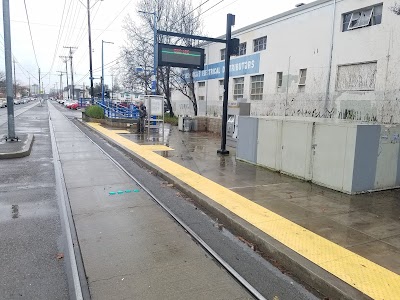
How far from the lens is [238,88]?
23.3 meters

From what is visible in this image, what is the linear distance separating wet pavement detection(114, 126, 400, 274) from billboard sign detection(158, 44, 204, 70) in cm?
422

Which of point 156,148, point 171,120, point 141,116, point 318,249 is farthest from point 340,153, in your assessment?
point 171,120

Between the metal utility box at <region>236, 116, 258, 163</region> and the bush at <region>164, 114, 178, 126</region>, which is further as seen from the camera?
the bush at <region>164, 114, 178, 126</region>

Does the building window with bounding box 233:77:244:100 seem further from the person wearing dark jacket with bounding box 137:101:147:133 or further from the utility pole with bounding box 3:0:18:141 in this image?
the utility pole with bounding box 3:0:18:141

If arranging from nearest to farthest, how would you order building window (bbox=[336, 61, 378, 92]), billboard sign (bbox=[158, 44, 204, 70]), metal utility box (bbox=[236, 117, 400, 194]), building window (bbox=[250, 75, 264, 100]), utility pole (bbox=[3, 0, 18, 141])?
metal utility box (bbox=[236, 117, 400, 194]), billboard sign (bbox=[158, 44, 204, 70]), utility pole (bbox=[3, 0, 18, 141]), building window (bbox=[336, 61, 378, 92]), building window (bbox=[250, 75, 264, 100])

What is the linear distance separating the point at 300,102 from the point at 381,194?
989 cm

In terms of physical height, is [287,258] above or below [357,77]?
below

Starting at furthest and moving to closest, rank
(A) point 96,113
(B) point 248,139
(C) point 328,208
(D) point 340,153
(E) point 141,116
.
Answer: (A) point 96,113 → (E) point 141,116 → (B) point 248,139 → (D) point 340,153 → (C) point 328,208

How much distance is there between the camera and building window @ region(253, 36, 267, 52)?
20500 mm

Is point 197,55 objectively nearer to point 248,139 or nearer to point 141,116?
point 248,139

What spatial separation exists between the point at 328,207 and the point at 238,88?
17799mm

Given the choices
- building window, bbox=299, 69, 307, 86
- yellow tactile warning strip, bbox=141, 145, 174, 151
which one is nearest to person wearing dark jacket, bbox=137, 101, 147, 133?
yellow tactile warning strip, bbox=141, 145, 174, 151

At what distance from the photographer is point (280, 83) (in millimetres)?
19000

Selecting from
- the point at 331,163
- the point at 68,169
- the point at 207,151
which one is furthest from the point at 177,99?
the point at 331,163
